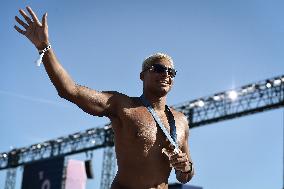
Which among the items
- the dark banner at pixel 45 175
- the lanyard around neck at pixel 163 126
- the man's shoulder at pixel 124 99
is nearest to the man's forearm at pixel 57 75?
the man's shoulder at pixel 124 99

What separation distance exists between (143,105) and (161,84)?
19 centimetres

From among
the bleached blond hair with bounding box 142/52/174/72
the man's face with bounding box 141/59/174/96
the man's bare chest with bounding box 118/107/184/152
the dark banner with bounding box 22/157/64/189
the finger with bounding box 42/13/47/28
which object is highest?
the dark banner with bounding box 22/157/64/189

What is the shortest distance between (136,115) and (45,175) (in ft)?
81.7

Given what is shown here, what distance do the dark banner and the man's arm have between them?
78.7ft

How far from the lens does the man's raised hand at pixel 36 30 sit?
3.23m

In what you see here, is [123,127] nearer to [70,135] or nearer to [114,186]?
[114,186]

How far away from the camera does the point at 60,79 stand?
3.19m

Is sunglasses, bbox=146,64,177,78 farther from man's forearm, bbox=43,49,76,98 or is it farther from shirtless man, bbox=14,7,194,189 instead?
man's forearm, bbox=43,49,76,98

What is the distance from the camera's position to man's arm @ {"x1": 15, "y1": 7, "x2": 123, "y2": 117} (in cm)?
319

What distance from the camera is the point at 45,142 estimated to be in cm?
3753

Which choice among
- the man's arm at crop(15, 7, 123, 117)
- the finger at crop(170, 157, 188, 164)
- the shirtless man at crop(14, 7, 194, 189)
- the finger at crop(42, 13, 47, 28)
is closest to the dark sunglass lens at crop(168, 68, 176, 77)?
the shirtless man at crop(14, 7, 194, 189)

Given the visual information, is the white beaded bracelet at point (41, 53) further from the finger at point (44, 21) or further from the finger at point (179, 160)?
the finger at point (179, 160)

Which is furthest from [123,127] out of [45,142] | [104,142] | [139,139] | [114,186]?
[45,142]

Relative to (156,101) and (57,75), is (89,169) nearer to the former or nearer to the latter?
(156,101)
